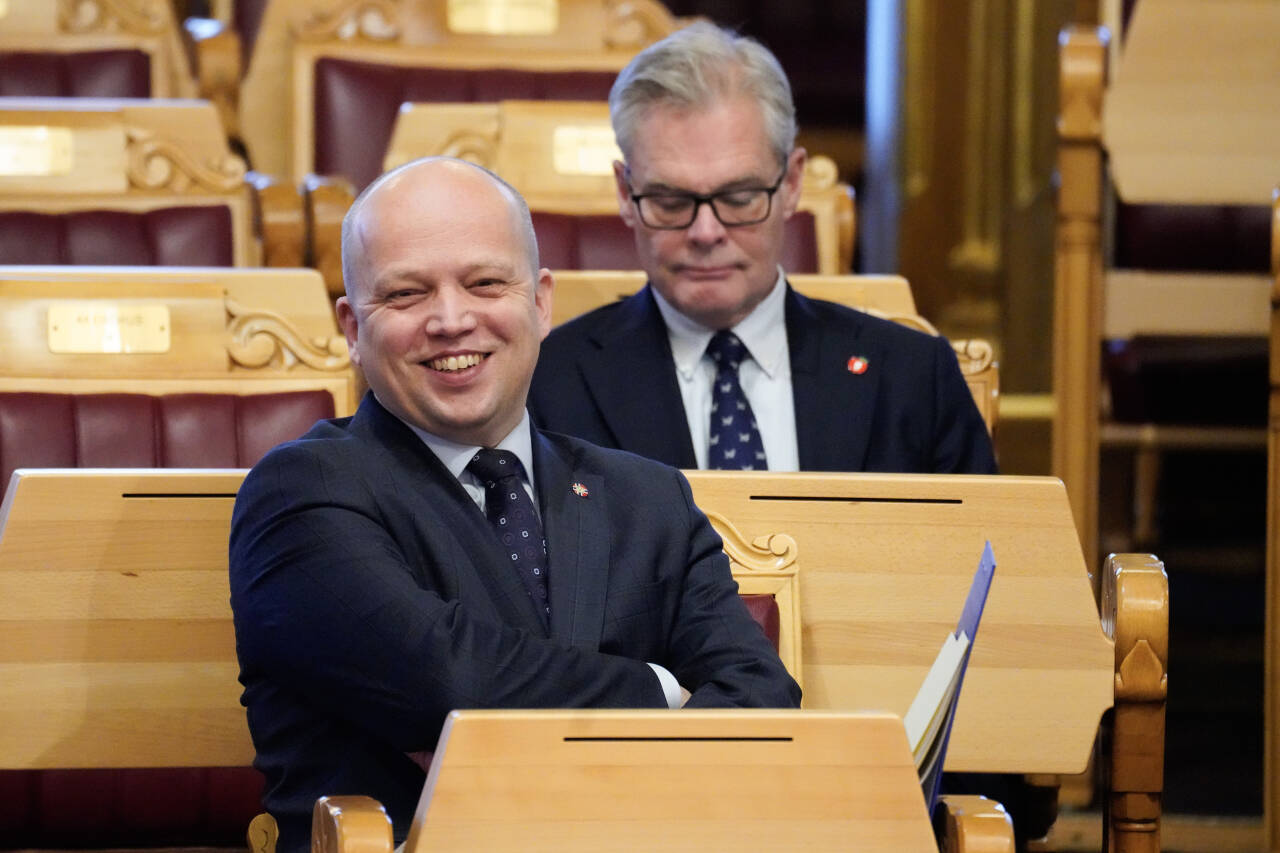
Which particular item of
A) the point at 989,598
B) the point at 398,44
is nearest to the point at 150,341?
the point at 989,598

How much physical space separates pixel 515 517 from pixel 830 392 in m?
0.45

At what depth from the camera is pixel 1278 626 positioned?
149 centimetres

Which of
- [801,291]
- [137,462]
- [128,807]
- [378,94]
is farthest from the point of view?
[378,94]

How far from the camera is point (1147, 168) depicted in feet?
5.89

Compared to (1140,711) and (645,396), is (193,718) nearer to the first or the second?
(645,396)

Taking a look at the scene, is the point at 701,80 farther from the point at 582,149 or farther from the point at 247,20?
the point at 247,20

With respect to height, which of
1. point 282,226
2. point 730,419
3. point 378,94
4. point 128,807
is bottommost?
point 128,807

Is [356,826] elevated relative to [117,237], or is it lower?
lower

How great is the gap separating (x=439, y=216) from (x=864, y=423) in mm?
503

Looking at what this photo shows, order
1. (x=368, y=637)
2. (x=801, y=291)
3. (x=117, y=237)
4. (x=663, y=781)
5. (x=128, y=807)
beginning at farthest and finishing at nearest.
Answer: (x=117, y=237), (x=801, y=291), (x=128, y=807), (x=368, y=637), (x=663, y=781)

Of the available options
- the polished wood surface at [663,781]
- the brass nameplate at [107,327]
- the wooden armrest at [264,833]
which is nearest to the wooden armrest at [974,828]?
the polished wood surface at [663,781]

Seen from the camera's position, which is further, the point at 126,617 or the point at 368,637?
the point at 126,617

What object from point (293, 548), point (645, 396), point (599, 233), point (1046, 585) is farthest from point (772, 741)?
point (599, 233)

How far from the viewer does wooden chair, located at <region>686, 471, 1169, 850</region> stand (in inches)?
44.1
